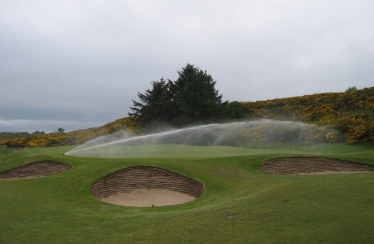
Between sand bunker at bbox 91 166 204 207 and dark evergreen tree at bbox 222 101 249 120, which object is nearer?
sand bunker at bbox 91 166 204 207

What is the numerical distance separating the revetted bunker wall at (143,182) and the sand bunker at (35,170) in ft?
13.9

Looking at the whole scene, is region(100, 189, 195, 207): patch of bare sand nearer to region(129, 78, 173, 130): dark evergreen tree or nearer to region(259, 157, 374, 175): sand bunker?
region(259, 157, 374, 175): sand bunker

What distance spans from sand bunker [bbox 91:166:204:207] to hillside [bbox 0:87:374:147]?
16.1 metres

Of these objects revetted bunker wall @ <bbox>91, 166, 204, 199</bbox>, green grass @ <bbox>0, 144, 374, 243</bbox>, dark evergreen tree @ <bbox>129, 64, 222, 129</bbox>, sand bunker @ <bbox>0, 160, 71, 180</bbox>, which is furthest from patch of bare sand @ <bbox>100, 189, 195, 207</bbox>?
dark evergreen tree @ <bbox>129, 64, 222, 129</bbox>

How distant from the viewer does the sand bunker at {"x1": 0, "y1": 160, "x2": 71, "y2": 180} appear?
1986 cm

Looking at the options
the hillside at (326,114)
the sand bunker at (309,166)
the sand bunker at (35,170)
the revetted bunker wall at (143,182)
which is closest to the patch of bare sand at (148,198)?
the revetted bunker wall at (143,182)

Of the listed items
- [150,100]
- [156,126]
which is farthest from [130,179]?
[150,100]

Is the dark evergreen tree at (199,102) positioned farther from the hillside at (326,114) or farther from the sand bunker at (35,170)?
the sand bunker at (35,170)

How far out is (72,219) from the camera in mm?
10750

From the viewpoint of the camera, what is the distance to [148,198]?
15.9m

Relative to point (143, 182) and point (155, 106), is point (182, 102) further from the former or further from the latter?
point (143, 182)

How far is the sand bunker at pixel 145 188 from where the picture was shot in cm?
1554

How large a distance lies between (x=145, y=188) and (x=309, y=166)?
28.7ft

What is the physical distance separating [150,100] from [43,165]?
38.8m
